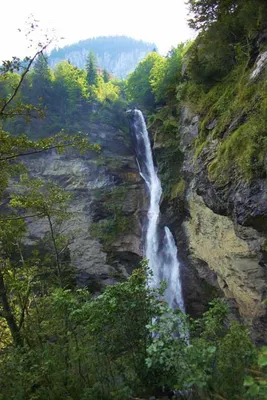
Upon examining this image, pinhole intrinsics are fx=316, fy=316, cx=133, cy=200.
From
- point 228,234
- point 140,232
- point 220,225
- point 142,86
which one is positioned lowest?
point 228,234

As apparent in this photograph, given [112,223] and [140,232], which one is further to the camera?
[112,223]

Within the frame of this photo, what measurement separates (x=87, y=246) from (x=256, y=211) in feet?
53.2

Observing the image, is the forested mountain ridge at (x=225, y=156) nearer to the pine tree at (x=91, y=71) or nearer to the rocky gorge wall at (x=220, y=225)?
the rocky gorge wall at (x=220, y=225)

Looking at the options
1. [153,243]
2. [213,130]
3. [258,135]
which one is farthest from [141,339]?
[153,243]

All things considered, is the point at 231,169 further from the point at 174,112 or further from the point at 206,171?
the point at 174,112

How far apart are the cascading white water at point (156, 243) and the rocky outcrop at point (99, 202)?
0.78 meters

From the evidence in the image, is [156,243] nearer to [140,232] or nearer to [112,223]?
[140,232]

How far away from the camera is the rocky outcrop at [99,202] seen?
22.0m

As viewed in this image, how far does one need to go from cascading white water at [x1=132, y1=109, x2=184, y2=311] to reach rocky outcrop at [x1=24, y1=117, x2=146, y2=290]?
0.78 metres

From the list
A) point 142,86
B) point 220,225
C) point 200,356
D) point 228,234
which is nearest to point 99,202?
point 220,225

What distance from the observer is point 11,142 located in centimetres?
634

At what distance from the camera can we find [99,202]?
24.8 metres

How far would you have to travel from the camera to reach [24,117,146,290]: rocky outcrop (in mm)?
22016

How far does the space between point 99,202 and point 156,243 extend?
248 inches
